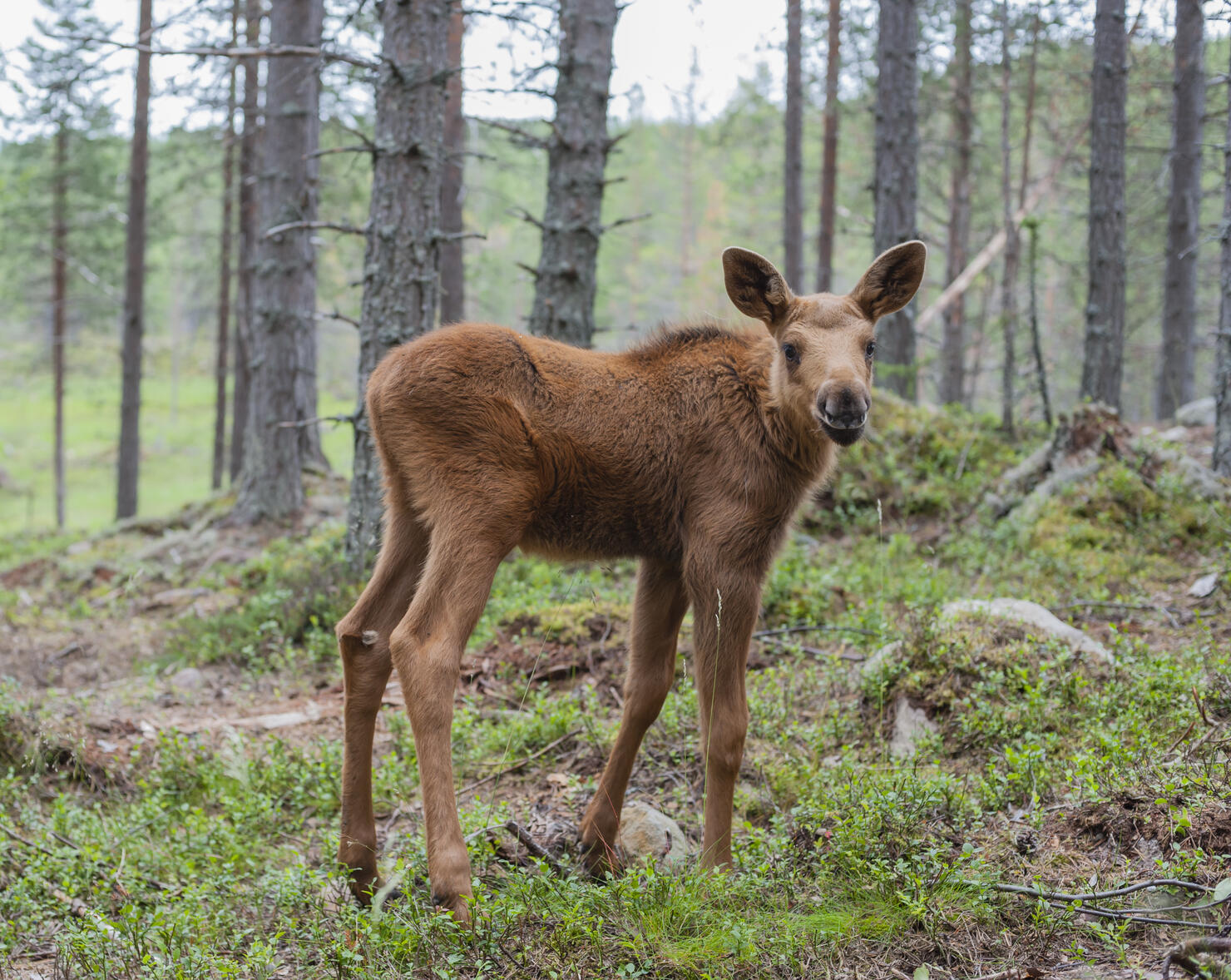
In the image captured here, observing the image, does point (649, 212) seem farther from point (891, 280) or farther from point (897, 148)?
point (891, 280)

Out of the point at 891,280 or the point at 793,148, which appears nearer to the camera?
the point at 891,280

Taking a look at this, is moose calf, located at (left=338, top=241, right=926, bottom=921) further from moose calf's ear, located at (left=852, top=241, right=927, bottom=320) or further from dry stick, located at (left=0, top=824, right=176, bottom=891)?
dry stick, located at (left=0, top=824, right=176, bottom=891)

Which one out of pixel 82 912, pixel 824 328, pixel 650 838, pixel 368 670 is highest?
pixel 824 328

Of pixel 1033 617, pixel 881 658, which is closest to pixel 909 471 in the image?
pixel 1033 617

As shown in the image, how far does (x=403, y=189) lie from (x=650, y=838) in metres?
5.92

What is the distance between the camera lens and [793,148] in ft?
73.8

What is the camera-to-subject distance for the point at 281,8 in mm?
13133

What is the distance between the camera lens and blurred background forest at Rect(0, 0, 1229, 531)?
16.0 meters

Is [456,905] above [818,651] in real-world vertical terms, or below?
below

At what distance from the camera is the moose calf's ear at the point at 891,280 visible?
4.85 m

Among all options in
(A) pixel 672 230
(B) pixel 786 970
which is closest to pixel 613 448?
(B) pixel 786 970

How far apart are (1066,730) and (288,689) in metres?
5.51

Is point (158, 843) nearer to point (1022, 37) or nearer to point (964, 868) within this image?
point (964, 868)

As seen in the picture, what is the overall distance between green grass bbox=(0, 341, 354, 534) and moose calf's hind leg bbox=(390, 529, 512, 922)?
103ft
